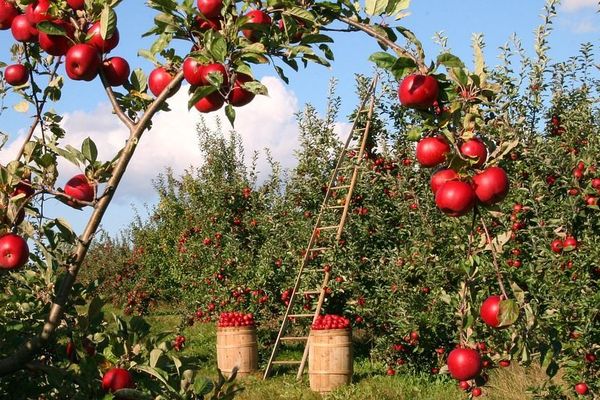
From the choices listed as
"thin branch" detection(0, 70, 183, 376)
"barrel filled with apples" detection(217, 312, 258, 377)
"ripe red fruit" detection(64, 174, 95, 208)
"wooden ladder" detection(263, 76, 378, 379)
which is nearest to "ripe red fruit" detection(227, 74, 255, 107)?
"thin branch" detection(0, 70, 183, 376)

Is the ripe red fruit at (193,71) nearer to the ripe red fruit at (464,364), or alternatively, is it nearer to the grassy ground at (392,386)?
the ripe red fruit at (464,364)

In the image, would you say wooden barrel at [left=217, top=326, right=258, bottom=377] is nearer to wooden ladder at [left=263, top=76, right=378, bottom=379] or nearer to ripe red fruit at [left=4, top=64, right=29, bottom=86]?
wooden ladder at [left=263, top=76, right=378, bottom=379]

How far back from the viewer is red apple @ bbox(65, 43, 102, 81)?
59.0 inches

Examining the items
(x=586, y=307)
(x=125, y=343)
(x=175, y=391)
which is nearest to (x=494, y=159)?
(x=175, y=391)

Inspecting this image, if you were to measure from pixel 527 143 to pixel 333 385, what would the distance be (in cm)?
320

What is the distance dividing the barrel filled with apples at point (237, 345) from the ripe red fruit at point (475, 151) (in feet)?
24.1

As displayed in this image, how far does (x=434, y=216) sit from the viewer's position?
7109 millimetres

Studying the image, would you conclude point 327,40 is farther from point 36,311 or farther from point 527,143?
point 527,143

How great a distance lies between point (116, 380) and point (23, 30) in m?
0.86

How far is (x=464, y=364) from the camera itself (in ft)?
5.88

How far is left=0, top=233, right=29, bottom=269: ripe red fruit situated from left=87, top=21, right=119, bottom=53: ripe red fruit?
0.46m

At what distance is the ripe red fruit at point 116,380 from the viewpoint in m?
1.61

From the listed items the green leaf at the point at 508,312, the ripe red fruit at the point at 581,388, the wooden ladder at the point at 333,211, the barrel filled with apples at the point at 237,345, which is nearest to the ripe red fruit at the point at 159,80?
the green leaf at the point at 508,312

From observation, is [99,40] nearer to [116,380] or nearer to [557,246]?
[116,380]
